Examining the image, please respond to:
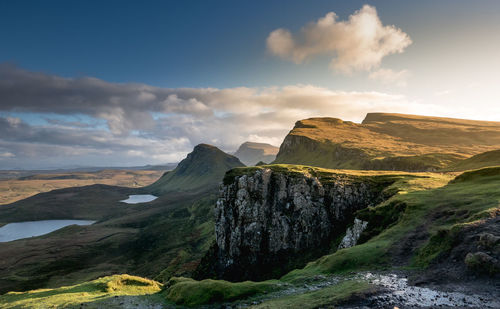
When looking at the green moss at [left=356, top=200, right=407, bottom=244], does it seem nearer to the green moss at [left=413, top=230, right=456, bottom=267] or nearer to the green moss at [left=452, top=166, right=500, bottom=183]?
the green moss at [left=413, top=230, right=456, bottom=267]

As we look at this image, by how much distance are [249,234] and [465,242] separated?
57.8 meters

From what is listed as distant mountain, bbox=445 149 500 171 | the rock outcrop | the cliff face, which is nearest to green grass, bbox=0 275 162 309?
the cliff face

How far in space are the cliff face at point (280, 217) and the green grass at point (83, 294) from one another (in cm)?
3468

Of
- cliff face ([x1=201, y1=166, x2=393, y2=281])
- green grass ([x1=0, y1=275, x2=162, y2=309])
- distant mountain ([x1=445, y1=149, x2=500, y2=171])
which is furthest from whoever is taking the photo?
distant mountain ([x1=445, y1=149, x2=500, y2=171])

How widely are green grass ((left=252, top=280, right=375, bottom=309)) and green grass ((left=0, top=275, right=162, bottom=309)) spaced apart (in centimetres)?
2214

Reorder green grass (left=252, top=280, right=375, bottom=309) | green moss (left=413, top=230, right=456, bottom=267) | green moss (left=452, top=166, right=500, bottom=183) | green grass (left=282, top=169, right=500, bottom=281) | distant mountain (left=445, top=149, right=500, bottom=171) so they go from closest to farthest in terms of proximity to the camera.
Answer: green grass (left=252, top=280, right=375, bottom=309) → green moss (left=413, top=230, right=456, bottom=267) → green grass (left=282, top=169, right=500, bottom=281) → green moss (left=452, top=166, right=500, bottom=183) → distant mountain (left=445, top=149, right=500, bottom=171)

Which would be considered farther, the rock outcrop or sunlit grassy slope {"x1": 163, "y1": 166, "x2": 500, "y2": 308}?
the rock outcrop

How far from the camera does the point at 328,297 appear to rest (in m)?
21.8

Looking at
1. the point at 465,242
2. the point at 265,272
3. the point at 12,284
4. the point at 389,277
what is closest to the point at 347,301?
the point at 389,277

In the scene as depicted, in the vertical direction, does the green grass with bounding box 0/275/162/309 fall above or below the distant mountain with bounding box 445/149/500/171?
below

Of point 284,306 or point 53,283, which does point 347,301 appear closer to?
point 284,306

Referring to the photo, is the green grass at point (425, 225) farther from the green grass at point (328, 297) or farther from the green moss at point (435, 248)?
the green grass at point (328, 297)

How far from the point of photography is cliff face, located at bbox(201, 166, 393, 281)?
69688 millimetres

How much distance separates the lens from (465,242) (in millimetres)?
24703
